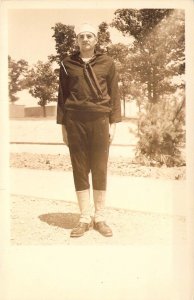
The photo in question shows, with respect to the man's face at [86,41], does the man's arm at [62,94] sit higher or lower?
lower

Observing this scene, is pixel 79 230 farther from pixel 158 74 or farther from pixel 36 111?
pixel 158 74

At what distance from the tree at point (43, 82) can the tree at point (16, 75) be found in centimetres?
3

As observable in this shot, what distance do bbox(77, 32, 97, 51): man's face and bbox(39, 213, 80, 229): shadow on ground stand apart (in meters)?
0.65

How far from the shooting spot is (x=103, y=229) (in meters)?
1.61

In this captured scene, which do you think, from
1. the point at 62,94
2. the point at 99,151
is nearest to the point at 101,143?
the point at 99,151

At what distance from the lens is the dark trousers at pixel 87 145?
1621 mm

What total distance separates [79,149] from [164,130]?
34cm

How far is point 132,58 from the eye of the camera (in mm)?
1645

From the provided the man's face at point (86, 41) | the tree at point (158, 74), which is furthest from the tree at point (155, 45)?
the man's face at point (86, 41)

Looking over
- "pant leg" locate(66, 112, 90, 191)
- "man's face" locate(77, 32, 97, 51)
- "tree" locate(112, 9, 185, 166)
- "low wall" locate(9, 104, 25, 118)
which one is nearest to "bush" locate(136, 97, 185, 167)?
"tree" locate(112, 9, 185, 166)

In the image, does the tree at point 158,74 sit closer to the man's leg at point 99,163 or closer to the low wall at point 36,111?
the man's leg at point 99,163

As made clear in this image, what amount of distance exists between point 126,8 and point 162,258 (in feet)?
3.22

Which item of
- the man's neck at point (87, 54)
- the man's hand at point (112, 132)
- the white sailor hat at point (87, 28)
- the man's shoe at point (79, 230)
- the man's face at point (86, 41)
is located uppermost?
the white sailor hat at point (87, 28)

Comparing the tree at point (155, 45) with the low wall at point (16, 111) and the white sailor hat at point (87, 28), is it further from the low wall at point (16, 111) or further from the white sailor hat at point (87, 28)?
the low wall at point (16, 111)
